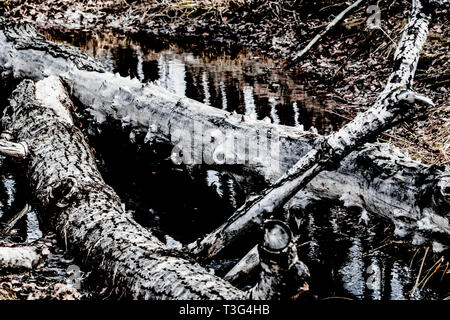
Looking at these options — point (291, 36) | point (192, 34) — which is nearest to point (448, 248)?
point (291, 36)

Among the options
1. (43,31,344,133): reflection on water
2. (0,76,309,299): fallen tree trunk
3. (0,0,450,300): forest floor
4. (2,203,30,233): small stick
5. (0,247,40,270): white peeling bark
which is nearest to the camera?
(0,76,309,299): fallen tree trunk

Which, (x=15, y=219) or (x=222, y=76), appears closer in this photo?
(x=15, y=219)

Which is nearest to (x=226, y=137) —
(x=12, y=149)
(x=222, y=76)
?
(x=12, y=149)

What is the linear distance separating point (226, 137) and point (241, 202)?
63 cm

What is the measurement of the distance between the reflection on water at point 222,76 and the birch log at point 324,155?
8.00ft

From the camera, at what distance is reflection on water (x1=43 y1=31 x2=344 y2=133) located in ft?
19.5

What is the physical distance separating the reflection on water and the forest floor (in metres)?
0.36

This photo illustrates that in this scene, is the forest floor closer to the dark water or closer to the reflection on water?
the reflection on water

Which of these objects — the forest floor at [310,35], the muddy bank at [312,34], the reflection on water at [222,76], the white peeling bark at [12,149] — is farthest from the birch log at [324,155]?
the reflection on water at [222,76]

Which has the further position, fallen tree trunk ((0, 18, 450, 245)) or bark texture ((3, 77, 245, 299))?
fallen tree trunk ((0, 18, 450, 245))

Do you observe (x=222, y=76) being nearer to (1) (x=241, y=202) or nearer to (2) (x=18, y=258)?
(1) (x=241, y=202)

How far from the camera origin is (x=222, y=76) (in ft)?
24.7

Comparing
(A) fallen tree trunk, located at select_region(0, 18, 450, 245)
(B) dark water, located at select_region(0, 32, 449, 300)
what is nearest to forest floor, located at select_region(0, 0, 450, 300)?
(B) dark water, located at select_region(0, 32, 449, 300)
